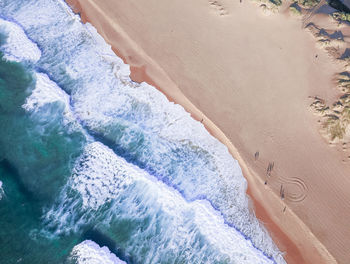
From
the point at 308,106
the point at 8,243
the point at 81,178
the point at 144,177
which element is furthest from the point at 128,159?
the point at 308,106

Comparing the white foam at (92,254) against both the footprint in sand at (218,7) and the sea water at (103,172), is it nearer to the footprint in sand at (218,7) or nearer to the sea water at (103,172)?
the sea water at (103,172)

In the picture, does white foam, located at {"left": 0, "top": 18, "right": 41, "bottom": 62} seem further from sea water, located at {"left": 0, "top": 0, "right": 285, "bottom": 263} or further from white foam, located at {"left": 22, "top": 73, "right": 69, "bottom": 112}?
white foam, located at {"left": 22, "top": 73, "right": 69, "bottom": 112}

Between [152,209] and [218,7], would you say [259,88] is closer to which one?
[218,7]

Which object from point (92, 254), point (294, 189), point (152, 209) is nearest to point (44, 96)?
point (152, 209)

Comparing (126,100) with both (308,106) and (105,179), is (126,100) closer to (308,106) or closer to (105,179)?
(105,179)

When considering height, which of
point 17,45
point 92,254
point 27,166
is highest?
point 17,45

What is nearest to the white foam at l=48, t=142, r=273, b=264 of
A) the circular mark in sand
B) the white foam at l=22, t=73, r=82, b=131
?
the white foam at l=22, t=73, r=82, b=131
